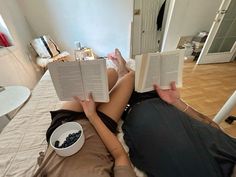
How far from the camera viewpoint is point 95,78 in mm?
662

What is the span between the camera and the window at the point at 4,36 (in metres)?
1.49

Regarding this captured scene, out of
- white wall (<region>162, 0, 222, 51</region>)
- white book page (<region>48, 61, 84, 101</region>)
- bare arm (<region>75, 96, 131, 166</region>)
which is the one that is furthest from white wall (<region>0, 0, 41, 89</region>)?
white wall (<region>162, 0, 222, 51</region>)

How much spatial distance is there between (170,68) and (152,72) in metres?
0.09

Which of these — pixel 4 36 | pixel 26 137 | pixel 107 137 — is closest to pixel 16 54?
pixel 4 36

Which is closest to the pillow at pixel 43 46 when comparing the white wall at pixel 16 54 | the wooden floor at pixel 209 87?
the white wall at pixel 16 54

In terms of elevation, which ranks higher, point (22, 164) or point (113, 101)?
point (113, 101)

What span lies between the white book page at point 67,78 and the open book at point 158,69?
0.90ft

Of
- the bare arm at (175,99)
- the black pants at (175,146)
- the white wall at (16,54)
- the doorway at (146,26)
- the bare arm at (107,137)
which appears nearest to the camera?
the black pants at (175,146)

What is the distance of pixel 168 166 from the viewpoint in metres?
0.53

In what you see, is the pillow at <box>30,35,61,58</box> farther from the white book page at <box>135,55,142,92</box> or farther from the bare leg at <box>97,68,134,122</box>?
the white book page at <box>135,55,142,92</box>

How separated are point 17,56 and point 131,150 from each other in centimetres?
A: 163

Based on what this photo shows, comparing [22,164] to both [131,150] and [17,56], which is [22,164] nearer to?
[131,150]

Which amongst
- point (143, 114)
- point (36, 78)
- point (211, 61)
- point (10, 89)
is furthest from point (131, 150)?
point (211, 61)

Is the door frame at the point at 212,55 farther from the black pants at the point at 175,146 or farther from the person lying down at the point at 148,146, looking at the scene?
the black pants at the point at 175,146
